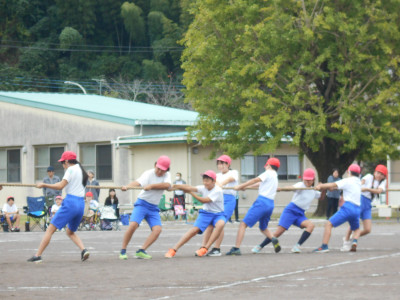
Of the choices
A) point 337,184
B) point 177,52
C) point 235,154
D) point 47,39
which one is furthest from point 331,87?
point 47,39

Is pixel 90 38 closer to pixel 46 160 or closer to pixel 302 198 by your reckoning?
pixel 46 160

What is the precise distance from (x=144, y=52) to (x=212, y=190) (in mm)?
68557

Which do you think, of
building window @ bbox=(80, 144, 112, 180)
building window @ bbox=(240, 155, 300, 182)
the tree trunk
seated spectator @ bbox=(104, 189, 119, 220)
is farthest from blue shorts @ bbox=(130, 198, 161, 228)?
building window @ bbox=(80, 144, 112, 180)

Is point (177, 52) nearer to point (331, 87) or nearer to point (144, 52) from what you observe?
point (144, 52)

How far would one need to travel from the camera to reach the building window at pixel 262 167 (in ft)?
130

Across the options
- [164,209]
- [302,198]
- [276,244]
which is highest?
[302,198]

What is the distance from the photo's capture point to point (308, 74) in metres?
32.4

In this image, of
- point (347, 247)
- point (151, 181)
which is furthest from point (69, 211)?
point (347, 247)

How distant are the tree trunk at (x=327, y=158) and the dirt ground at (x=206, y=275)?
14.5 meters

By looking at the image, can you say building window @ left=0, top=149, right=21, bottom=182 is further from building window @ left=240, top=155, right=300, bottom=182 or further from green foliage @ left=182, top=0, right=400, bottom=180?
green foliage @ left=182, top=0, right=400, bottom=180

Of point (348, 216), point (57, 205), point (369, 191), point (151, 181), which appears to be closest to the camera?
point (151, 181)

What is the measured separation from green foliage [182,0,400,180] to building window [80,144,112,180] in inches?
299

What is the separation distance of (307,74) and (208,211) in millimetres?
17096

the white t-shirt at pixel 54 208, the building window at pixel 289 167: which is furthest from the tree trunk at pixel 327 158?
the white t-shirt at pixel 54 208
